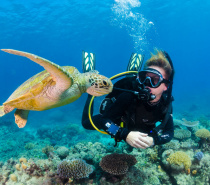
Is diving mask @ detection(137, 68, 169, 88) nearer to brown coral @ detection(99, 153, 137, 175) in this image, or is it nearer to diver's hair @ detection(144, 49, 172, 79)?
diver's hair @ detection(144, 49, 172, 79)

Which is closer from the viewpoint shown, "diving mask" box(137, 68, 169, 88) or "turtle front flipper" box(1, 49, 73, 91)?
"turtle front flipper" box(1, 49, 73, 91)

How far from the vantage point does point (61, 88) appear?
1.98 metres

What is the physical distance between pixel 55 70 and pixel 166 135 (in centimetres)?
188

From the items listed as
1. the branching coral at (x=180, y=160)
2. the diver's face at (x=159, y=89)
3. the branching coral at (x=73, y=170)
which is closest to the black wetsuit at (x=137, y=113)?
the diver's face at (x=159, y=89)

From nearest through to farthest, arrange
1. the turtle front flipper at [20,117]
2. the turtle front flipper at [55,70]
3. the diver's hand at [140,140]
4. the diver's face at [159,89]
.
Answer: the turtle front flipper at [55,70] → the diver's hand at [140,140] → the diver's face at [159,89] → the turtle front flipper at [20,117]

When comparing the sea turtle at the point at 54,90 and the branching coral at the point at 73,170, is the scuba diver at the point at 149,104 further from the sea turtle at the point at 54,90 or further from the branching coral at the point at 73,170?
the branching coral at the point at 73,170

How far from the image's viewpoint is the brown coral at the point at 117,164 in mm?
2355

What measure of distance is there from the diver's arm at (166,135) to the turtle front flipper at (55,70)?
1.42 metres

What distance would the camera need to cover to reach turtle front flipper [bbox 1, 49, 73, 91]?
155 cm

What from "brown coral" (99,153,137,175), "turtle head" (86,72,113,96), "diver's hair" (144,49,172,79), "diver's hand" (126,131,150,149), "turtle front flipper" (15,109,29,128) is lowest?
"brown coral" (99,153,137,175)

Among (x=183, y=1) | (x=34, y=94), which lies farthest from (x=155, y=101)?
(x=183, y=1)

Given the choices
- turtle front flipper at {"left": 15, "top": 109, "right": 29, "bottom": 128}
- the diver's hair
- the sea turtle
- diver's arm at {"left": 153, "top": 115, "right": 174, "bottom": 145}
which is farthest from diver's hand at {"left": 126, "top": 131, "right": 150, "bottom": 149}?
turtle front flipper at {"left": 15, "top": 109, "right": 29, "bottom": 128}

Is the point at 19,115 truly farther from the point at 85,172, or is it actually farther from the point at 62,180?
the point at 85,172

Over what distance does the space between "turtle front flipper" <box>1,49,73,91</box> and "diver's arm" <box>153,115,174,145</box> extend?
→ 4.67ft
